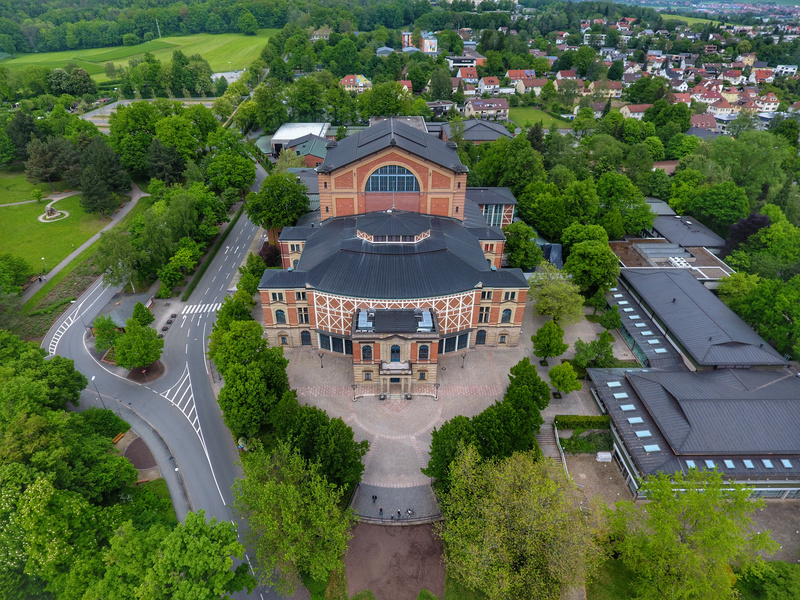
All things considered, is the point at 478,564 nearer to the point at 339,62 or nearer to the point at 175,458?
the point at 175,458

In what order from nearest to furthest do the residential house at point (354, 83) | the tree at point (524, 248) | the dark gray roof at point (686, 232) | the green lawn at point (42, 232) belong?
the tree at point (524, 248), the dark gray roof at point (686, 232), the green lawn at point (42, 232), the residential house at point (354, 83)

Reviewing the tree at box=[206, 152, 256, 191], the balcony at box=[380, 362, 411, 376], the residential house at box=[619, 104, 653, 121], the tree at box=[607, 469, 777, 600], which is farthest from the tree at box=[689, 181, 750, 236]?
Answer: the tree at box=[206, 152, 256, 191]

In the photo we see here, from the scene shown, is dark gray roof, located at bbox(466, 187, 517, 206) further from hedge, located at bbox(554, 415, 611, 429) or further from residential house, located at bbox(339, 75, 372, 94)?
residential house, located at bbox(339, 75, 372, 94)

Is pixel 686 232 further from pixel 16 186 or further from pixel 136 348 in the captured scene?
pixel 16 186

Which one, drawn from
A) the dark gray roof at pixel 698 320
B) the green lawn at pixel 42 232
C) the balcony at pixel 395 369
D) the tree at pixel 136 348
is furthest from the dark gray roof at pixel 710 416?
the green lawn at pixel 42 232

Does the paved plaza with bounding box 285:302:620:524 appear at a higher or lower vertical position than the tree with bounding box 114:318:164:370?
lower

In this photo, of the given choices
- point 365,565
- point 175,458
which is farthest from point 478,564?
point 175,458

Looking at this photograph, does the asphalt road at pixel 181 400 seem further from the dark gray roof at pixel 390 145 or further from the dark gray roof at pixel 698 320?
the dark gray roof at pixel 698 320
